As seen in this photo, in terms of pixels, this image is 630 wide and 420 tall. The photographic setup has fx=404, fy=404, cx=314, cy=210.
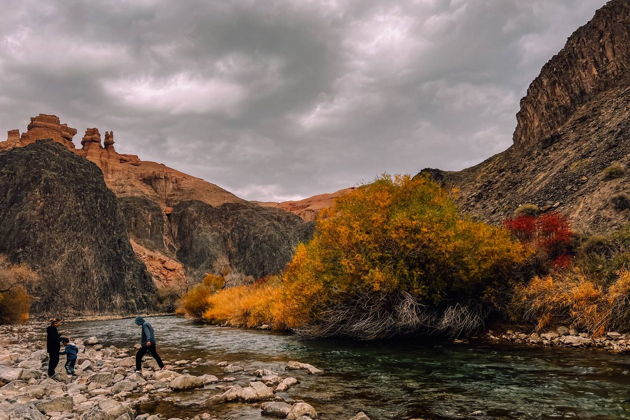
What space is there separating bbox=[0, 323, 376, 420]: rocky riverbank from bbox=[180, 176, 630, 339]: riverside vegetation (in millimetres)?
6634

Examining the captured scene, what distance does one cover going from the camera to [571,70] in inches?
2103

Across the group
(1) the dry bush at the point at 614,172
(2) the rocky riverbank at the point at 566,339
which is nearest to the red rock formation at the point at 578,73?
(1) the dry bush at the point at 614,172

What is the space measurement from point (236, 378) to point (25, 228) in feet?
261

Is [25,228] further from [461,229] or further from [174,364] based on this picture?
[461,229]

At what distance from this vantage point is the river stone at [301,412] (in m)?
8.63

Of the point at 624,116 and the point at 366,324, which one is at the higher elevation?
the point at 624,116

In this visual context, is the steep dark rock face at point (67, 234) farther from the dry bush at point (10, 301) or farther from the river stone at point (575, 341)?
the river stone at point (575, 341)

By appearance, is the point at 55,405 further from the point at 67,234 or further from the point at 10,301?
the point at 67,234

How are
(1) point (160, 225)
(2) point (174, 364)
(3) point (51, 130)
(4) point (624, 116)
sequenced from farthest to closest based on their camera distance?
1. (3) point (51, 130)
2. (1) point (160, 225)
3. (4) point (624, 116)
4. (2) point (174, 364)

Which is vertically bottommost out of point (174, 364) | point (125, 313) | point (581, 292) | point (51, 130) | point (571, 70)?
point (125, 313)

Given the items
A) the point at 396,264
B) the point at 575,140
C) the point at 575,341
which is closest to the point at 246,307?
the point at 396,264

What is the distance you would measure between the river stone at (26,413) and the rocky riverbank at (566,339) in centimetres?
1733

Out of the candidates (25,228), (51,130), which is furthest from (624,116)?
(51,130)

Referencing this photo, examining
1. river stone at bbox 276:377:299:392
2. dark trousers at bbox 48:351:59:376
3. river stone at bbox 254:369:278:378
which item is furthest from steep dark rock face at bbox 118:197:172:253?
river stone at bbox 276:377:299:392
